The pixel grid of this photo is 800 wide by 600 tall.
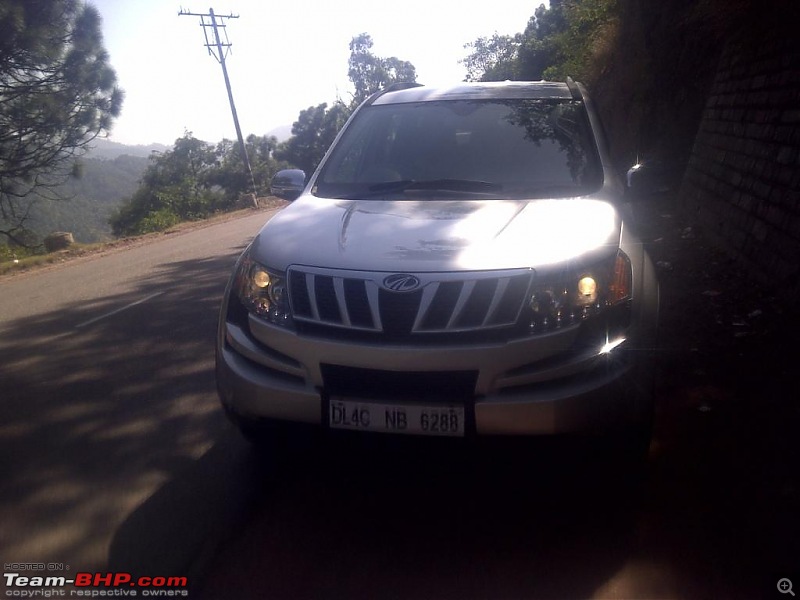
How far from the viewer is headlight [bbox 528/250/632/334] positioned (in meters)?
3.00

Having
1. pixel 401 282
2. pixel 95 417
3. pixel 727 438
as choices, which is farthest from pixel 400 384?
pixel 95 417

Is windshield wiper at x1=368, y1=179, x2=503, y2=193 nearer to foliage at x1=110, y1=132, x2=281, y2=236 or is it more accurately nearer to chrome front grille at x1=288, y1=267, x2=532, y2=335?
chrome front grille at x1=288, y1=267, x2=532, y2=335

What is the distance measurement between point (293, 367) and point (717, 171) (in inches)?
265

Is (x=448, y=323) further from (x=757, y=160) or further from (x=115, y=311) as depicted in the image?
(x=115, y=311)

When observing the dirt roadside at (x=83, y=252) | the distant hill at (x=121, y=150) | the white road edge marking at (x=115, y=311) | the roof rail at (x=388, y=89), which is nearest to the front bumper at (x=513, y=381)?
the roof rail at (x=388, y=89)

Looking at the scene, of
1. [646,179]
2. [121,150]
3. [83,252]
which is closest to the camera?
[646,179]

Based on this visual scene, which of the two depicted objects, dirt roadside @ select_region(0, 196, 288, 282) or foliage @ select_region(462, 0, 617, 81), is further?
foliage @ select_region(462, 0, 617, 81)

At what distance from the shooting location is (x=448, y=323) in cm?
298

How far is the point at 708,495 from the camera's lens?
334 cm

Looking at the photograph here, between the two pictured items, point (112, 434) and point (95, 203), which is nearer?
point (112, 434)

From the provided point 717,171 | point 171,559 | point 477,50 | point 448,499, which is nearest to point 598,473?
point 448,499

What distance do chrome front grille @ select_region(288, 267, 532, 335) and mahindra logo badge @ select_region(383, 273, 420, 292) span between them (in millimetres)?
12

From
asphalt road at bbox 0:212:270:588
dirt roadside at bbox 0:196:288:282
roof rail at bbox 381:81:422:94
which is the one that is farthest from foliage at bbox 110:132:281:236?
roof rail at bbox 381:81:422:94

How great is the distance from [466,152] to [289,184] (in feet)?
4.10
